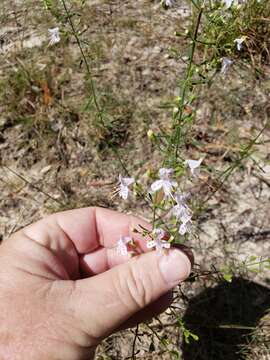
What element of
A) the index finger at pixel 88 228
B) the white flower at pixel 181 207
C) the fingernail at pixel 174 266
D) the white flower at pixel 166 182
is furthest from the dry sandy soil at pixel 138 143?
the white flower at pixel 166 182

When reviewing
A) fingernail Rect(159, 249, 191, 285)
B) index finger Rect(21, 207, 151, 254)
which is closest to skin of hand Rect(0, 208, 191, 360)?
fingernail Rect(159, 249, 191, 285)

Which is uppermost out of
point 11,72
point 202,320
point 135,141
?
point 11,72

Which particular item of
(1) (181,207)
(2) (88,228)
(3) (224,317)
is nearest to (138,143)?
(2) (88,228)

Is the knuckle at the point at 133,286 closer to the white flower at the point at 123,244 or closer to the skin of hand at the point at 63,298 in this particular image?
the skin of hand at the point at 63,298

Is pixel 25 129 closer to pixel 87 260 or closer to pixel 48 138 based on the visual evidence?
pixel 48 138

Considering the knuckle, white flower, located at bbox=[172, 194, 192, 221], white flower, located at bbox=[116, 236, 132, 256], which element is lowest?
white flower, located at bbox=[116, 236, 132, 256]

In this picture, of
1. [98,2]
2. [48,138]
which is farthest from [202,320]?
[98,2]

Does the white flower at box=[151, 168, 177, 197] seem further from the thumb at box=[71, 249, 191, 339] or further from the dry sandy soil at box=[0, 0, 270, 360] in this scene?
the dry sandy soil at box=[0, 0, 270, 360]
